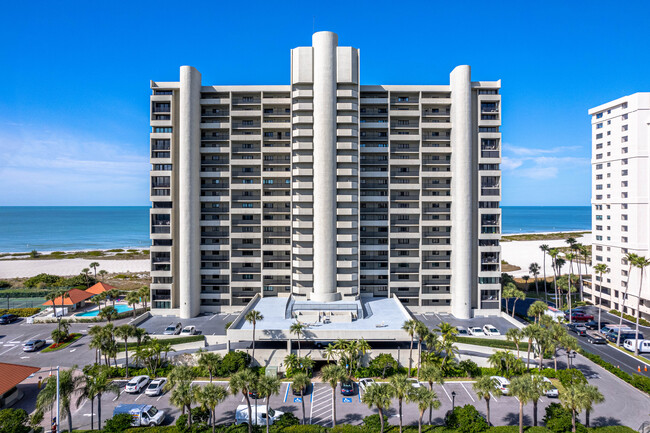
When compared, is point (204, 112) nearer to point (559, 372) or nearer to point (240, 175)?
point (240, 175)

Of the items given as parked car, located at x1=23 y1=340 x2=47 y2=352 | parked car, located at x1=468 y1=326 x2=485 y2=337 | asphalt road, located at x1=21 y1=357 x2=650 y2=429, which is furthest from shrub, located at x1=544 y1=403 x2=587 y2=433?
parked car, located at x1=23 y1=340 x2=47 y2=352

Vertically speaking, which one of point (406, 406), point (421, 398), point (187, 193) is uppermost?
point (187, 193)

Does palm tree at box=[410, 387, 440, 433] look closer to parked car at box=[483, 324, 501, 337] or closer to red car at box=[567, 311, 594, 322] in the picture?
parked car at box=[483, 324, 501, 337]

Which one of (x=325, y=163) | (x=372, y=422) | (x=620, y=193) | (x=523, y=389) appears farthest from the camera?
(x=620, y=193)

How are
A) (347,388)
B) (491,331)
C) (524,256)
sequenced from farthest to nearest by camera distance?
(524,256)
(491,331)
(347,388)

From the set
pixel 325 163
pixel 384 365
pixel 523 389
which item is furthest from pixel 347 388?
pixel 325 163

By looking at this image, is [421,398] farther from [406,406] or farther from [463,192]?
[463,192]

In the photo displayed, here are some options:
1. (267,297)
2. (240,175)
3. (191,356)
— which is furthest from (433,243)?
(191,356)
